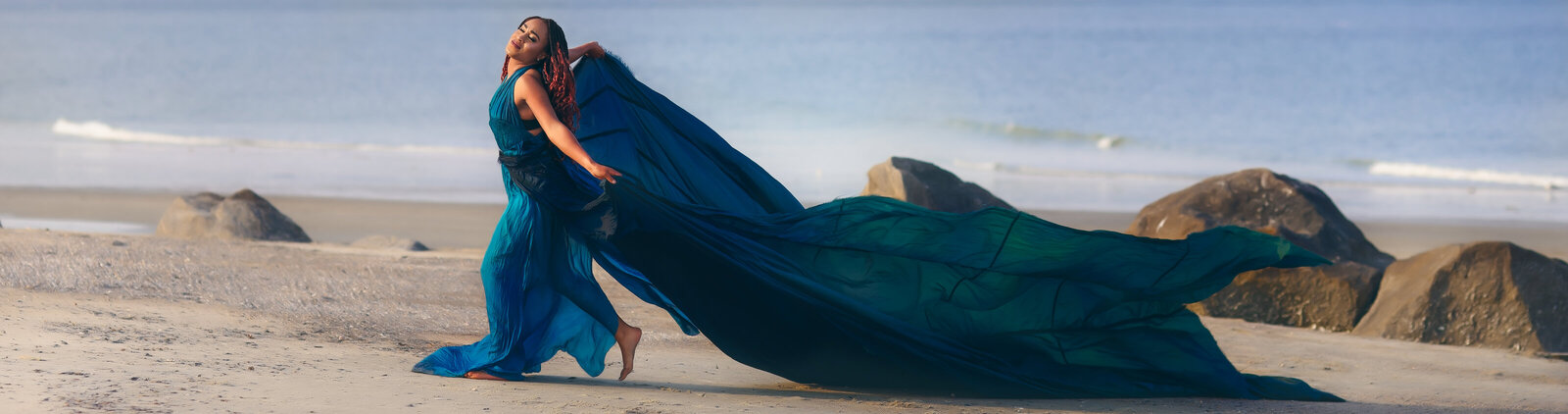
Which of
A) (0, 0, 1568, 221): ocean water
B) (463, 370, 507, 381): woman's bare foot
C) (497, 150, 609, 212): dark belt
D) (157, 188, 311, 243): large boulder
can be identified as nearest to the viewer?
(497, 150, 609, 212): dark belt

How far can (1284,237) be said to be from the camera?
7.14m

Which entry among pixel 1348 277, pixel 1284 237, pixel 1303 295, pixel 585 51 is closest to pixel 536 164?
pixel 585 51

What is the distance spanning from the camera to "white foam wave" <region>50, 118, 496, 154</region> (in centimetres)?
2200

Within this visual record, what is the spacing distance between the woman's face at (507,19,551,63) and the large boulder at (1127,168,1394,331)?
171 inches

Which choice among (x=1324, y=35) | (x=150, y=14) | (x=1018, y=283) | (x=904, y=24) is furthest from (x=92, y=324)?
(x=150, y=14)

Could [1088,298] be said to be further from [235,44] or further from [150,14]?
[150,14]

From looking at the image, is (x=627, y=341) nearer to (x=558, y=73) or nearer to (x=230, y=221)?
(x=558, y=73)

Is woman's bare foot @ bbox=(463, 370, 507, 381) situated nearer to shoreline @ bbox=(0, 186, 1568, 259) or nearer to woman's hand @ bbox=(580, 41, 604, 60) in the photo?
woman's hand @ bbox=(580, 41, 604, 60)

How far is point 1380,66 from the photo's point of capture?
37.6 metres

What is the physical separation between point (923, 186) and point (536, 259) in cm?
403

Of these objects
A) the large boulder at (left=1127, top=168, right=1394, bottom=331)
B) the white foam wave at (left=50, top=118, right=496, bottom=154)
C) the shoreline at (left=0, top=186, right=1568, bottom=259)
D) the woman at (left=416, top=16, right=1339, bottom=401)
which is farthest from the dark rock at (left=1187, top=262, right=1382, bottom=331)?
the white foam wave at (left=50, top=118, right=496, bottom=154)

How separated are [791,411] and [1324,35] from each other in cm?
5151

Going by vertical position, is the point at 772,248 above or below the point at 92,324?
above

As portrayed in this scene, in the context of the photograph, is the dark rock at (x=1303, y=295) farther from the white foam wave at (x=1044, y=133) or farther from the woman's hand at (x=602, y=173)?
the white foam wave at (x=1044, y=133)
